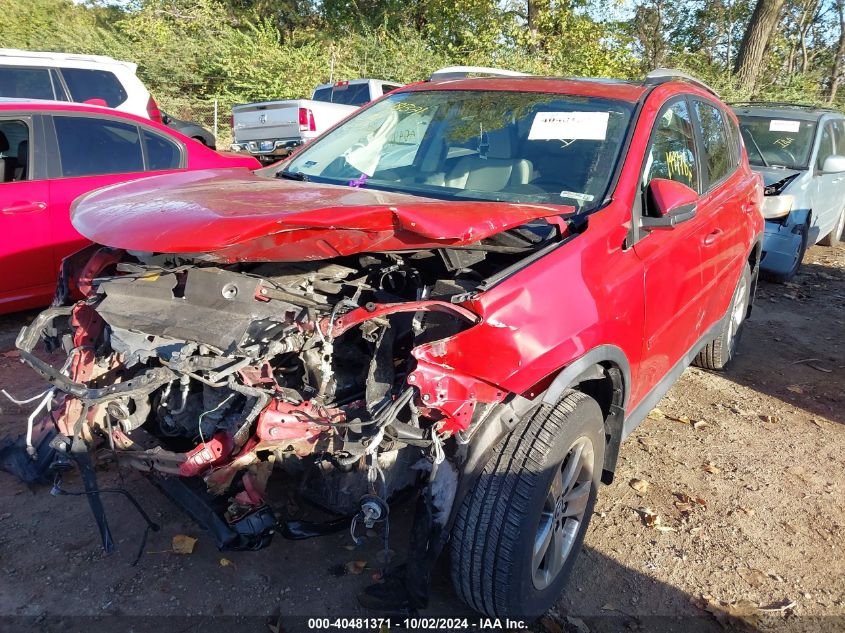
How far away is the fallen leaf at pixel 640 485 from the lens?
3342 mm

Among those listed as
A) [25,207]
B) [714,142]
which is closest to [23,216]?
[25,207]

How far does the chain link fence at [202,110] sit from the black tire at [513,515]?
1802 cm

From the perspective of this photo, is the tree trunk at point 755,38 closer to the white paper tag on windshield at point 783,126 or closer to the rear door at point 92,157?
the white paper tag on windshield at point 783,126

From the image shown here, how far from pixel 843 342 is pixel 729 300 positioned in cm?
228

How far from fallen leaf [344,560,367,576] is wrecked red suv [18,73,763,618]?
0.26m

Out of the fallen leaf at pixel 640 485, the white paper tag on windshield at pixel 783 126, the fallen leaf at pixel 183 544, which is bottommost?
the fallen leaf at pixel 640 485

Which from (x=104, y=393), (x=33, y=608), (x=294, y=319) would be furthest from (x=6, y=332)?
(x=294, y=319)

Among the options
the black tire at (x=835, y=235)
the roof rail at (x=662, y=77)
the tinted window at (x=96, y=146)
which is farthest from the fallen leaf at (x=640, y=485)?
the black tire at (x=835, y=235)

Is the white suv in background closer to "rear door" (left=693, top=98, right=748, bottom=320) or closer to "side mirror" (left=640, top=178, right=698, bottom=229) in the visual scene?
"rear door" (left=693, top=98, right=748, bottom=320)

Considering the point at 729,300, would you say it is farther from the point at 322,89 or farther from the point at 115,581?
the point at 322,89

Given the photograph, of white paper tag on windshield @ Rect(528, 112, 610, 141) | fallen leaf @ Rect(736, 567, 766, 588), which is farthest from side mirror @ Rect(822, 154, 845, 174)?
fallen leaf @ Rect(736, 567, 766, 588)

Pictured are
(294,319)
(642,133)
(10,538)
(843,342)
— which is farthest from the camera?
(843,342)

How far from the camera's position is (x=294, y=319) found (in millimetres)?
2260

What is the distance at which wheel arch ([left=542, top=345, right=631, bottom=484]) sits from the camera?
7.75 ft
